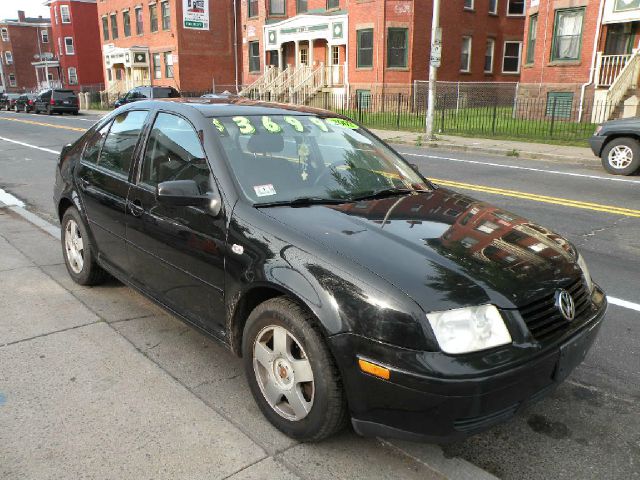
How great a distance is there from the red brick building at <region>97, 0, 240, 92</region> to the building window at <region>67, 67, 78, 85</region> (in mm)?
15662

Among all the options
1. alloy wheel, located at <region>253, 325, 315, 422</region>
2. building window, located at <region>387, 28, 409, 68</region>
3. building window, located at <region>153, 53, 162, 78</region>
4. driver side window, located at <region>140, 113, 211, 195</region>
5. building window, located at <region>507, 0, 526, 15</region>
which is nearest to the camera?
alloy wheel, located at <region>253, 325, 315, 422</region>

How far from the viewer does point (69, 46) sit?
193 ft

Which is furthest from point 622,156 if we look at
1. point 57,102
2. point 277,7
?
point 57,102

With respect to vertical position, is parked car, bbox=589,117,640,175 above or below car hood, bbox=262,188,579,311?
below

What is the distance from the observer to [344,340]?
2.46m

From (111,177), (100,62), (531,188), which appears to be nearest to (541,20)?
(531,188)

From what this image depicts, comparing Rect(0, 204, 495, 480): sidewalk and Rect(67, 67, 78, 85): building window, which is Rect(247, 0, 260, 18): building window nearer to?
Rect(67, 67, 78, 85): building window

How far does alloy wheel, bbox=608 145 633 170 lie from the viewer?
11.5m

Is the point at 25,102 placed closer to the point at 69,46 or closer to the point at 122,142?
the point at 69,46

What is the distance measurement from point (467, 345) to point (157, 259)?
2.20 metres

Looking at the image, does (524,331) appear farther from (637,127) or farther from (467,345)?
(637,127)

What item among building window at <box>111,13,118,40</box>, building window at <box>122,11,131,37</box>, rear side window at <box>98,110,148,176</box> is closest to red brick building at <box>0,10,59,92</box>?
building window at <box>111,13,118,40</box>

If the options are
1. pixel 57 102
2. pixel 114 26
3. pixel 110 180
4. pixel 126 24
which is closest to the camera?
pixel 110 180

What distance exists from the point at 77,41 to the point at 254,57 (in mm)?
31088
